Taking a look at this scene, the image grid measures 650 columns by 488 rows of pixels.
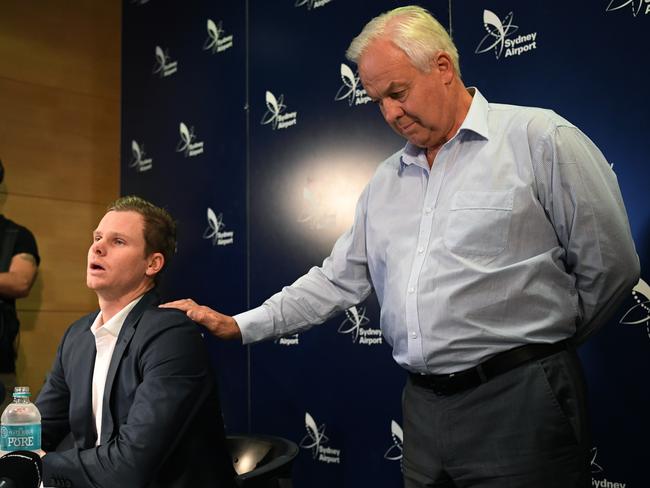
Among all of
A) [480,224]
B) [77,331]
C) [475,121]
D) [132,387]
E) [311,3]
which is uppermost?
[311,3]

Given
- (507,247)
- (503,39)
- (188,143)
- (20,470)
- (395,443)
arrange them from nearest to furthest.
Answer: (20,470) < (507,247) < (503,39) < (395,443) < (188,143)

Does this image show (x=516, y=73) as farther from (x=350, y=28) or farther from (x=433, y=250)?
(x=433, y=250)

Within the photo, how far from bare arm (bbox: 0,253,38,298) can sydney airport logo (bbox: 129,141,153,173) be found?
1177 mm

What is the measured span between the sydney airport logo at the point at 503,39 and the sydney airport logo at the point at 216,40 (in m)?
1.94

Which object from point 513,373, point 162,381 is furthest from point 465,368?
point 162,381

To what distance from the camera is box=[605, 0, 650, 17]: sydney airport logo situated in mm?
2732

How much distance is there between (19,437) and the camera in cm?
187

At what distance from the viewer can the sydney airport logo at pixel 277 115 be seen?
4336 mm

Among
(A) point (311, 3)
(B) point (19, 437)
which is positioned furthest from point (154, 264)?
(A) point (311, 3)

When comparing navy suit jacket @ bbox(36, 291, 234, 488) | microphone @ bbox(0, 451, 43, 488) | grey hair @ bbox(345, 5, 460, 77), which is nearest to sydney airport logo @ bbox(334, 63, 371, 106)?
grey hair @ bbox(345, 5, 460, 77)

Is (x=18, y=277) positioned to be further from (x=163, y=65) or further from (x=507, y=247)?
(x=507, y=247)

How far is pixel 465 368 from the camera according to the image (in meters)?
1.85

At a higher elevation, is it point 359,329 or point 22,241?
point 22,241

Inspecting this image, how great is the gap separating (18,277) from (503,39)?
2.86 meters
